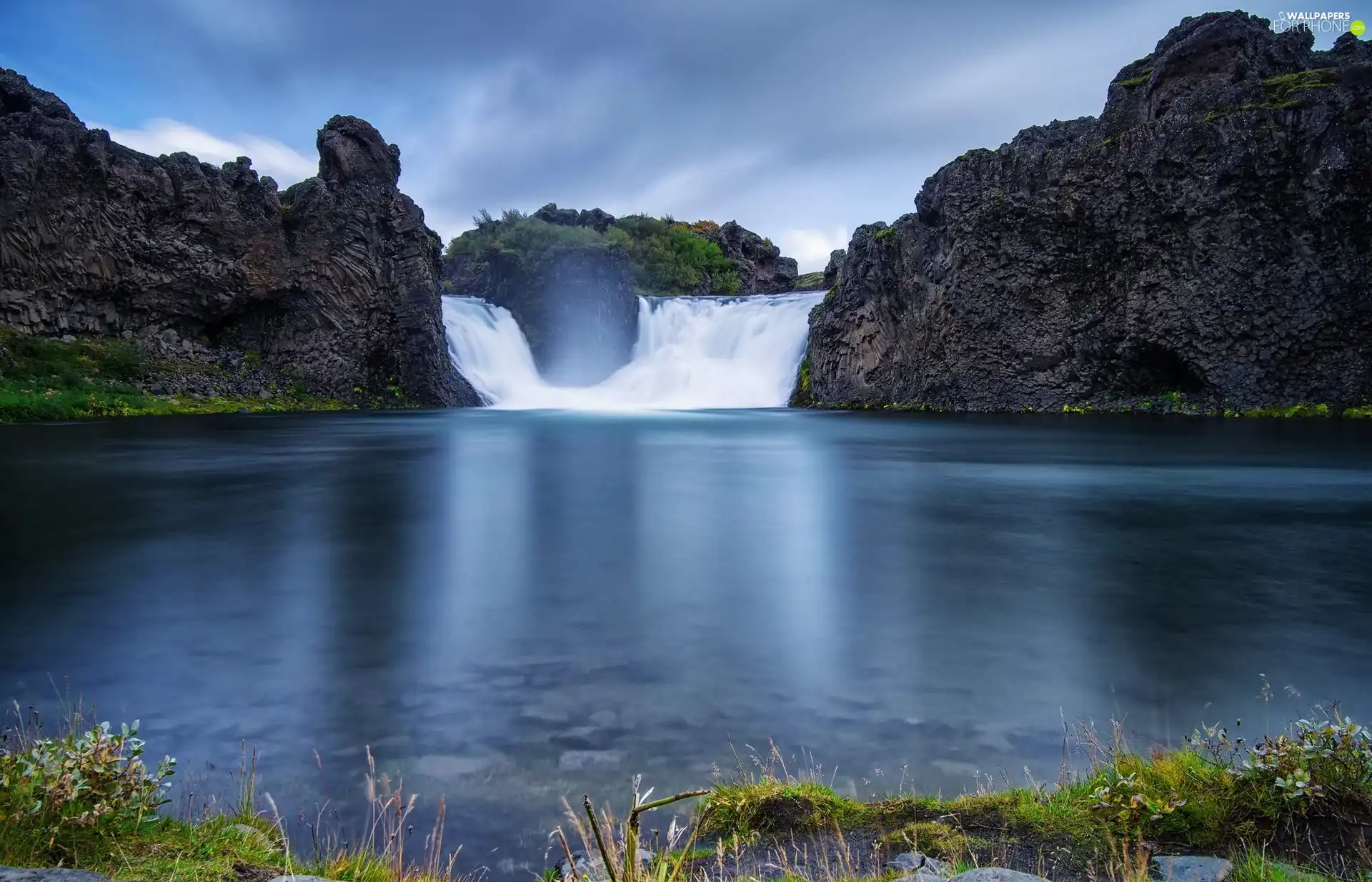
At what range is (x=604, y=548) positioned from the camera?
37.3ft

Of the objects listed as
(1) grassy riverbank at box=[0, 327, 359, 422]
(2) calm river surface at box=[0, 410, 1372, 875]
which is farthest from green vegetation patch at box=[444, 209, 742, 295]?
(2) calm river surface at box=[0, 410, 1372, 875]

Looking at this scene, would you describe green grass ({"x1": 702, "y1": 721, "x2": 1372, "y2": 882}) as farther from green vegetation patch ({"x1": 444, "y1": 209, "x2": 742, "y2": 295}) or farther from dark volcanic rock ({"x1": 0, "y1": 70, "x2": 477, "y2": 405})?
green vegetation patch ({"x1": 444, "y1": 209, "x2": 742, "y2": 295})

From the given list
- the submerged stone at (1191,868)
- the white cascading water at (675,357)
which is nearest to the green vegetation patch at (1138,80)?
the white cascading water at (675,357)

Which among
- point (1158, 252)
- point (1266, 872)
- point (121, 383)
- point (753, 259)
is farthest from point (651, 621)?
point (753, 259)

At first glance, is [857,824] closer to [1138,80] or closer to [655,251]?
[1138,80]

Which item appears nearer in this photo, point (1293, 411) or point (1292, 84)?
point (1293, 411)

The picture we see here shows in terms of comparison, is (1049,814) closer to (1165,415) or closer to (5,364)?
(1165,415)

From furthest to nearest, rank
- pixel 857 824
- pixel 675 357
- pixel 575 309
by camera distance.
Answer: pixel 575 309, pixel 675 357, pixel 857 824

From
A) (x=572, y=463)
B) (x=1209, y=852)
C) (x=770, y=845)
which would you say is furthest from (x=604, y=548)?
(x=572, y=463)

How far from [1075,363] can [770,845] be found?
42.9m

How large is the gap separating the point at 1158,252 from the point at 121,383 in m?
50.8

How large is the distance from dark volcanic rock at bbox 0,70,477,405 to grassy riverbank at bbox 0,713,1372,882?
45.2m

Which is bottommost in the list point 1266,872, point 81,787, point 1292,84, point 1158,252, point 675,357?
point 1266,872

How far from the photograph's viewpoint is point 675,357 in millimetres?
58250
